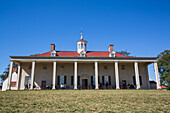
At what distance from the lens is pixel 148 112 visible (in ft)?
17.1

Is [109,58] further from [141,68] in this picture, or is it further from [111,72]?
[141,68]

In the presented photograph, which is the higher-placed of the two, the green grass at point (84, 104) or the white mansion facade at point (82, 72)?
the white mansion facade at point (82, 72)

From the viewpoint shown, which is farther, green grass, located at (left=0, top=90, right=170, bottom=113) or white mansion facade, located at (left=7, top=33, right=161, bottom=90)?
white mansion facade, located at (left=7, top=33, right=161, bottom=90)

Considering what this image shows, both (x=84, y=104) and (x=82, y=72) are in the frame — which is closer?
Result: (x=84, y=104)

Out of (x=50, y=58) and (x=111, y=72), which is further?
(x=111, y=72)

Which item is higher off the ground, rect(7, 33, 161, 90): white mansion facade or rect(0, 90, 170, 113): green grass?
rect(7, 33, 161, 90): white mansion facade

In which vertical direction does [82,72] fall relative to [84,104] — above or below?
above

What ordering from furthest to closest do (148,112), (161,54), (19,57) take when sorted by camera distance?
(161,54)
(19,57)
(148,112)

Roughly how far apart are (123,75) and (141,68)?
4.65 m

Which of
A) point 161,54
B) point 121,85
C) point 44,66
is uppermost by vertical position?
point 161,54

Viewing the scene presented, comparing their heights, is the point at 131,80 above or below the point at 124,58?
below

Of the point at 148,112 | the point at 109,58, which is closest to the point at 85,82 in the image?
the point at 109,58

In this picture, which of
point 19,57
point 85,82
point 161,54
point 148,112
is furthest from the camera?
point 161,54

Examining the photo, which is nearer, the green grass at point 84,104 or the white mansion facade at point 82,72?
the green grass at point 84,104
